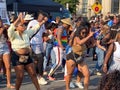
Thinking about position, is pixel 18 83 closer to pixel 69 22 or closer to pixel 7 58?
pixel 7 58

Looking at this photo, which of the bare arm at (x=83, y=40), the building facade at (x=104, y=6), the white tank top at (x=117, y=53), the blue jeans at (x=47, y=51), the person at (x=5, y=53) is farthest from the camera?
the building facade at (x=104, y=6)

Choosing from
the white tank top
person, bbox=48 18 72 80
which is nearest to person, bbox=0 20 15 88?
person, bbox=48 18 72 80

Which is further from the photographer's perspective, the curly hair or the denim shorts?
the denim shorts

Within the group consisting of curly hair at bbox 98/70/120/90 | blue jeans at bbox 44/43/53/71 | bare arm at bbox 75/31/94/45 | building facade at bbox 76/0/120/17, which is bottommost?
building facade at bbox 76/0/120/17

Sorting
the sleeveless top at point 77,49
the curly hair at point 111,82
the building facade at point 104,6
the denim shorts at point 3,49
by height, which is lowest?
the building facade at point 104,6

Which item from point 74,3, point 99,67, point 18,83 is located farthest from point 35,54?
point 74,3

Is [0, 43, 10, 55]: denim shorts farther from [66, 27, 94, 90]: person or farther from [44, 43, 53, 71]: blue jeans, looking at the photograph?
[44, 43, 53, 71]: blue jeans

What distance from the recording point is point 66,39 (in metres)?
10.0

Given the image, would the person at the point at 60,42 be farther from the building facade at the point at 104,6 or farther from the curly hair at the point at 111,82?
the building facade at the point at 104,6

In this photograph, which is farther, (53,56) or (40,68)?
(53,56)

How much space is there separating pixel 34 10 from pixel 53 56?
928 centimetres

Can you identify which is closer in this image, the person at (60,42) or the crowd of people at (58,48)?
the crowd of people at (58,48)

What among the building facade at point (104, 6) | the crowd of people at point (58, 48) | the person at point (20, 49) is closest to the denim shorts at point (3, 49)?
the crowd of people at point (58, 48)

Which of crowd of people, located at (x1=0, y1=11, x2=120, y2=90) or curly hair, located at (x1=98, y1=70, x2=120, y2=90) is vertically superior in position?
curly hair, located at (x1=98, y1=70, x2=120, y2=90)
